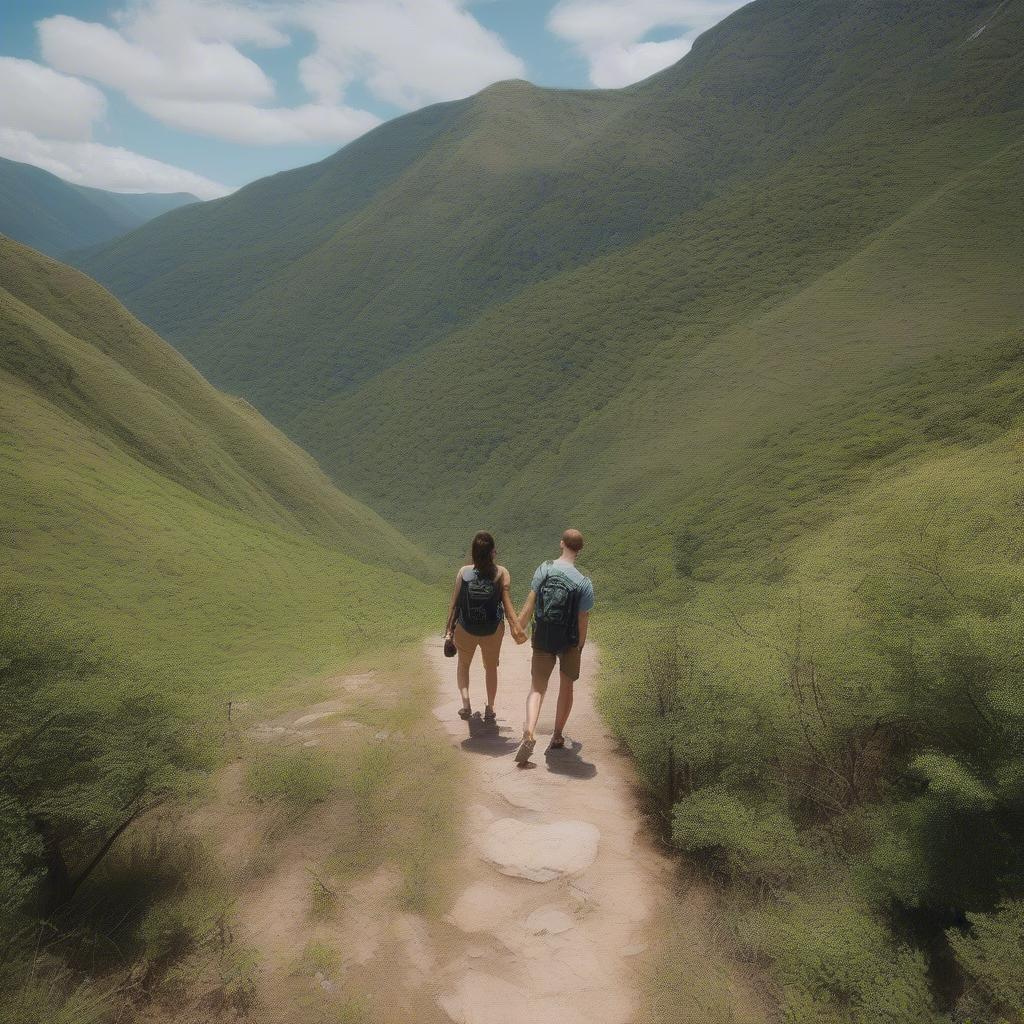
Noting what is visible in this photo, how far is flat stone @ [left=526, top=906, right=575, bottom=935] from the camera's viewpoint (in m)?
4.55

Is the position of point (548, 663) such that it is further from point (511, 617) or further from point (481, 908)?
point (481, 908)

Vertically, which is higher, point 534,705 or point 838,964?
point 534,705

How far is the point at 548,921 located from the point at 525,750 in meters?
1.64

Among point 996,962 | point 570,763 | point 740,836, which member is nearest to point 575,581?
point 570,763

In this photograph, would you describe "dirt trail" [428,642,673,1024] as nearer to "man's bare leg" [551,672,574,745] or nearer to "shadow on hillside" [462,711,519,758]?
"shadow on hillside" [462,711,519,758]

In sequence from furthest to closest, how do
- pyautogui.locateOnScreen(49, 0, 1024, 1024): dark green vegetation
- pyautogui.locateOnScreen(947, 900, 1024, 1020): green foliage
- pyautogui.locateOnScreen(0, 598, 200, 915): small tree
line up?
pyautogui.locateOnScreen(0, 598, 200, 915): small tree
pyautogui.locateOnScreen(49, 0, 1024, 1024): dark green vegetation
pyautogui.locateOnScreen(947, 900, 1024, 1020): green foliage

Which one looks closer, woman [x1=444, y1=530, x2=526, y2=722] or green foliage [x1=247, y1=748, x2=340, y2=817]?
green foliage [x1=247, y1=748, x2=340, y2=817]

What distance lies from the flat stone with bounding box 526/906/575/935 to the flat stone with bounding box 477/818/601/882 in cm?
27

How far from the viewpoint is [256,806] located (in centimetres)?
612

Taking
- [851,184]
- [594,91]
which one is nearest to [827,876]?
[851,184]

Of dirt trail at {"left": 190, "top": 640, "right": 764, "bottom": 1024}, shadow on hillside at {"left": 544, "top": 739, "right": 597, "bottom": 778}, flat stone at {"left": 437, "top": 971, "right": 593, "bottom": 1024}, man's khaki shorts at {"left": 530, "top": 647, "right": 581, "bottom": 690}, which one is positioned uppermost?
man's khaki shorts at {"left": 530, "top": 647, "right": 581, "bottom": 690}

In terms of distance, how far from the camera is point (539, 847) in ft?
17.3

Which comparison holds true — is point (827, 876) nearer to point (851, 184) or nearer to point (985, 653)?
point (985, 653)

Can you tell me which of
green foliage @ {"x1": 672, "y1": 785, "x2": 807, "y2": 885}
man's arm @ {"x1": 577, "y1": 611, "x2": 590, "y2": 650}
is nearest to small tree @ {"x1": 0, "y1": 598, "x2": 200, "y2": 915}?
man's arm @ {"x1": 577, "y1": 611, "x2": 590, "y2": 650}
